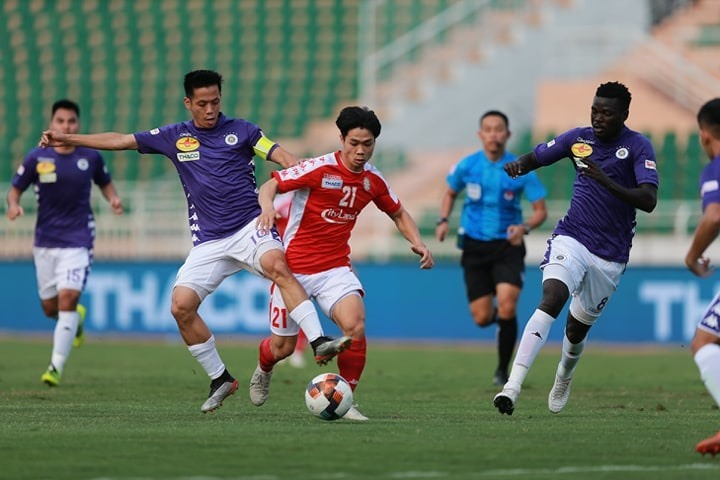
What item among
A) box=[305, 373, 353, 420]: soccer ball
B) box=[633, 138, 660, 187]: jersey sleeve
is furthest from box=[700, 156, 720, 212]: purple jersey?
box=[305, 373, 353, 420]: soccer ball

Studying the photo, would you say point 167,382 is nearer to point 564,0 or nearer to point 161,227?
point 161,227

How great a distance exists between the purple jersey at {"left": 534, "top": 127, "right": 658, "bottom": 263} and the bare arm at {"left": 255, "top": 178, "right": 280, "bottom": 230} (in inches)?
82.9

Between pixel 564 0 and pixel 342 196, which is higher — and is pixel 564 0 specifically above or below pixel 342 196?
above

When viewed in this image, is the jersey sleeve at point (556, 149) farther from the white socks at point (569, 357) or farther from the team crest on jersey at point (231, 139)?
the team crest on jersey at point (231, 139)

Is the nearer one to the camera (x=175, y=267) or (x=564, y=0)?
(x=175, y=267)

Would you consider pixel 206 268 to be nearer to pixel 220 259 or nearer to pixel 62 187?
pixel 220 259

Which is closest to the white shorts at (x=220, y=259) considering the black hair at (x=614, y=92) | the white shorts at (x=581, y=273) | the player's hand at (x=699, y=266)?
the white shorts at (x=581, y=273)

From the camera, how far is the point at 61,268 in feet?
48.3

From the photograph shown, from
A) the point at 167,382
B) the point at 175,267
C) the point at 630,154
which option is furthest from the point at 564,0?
the point at 630,154

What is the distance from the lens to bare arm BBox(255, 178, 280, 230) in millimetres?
9969

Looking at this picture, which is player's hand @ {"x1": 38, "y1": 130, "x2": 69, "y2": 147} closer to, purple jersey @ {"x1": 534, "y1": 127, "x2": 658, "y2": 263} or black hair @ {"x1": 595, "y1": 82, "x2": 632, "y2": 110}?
purple jersey @ {"x1": 534, "y1": 127, "x2": 658, "y2": 263}

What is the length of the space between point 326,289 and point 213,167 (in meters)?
1.37

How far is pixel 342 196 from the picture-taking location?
412 inches

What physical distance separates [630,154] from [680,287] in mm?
11728
